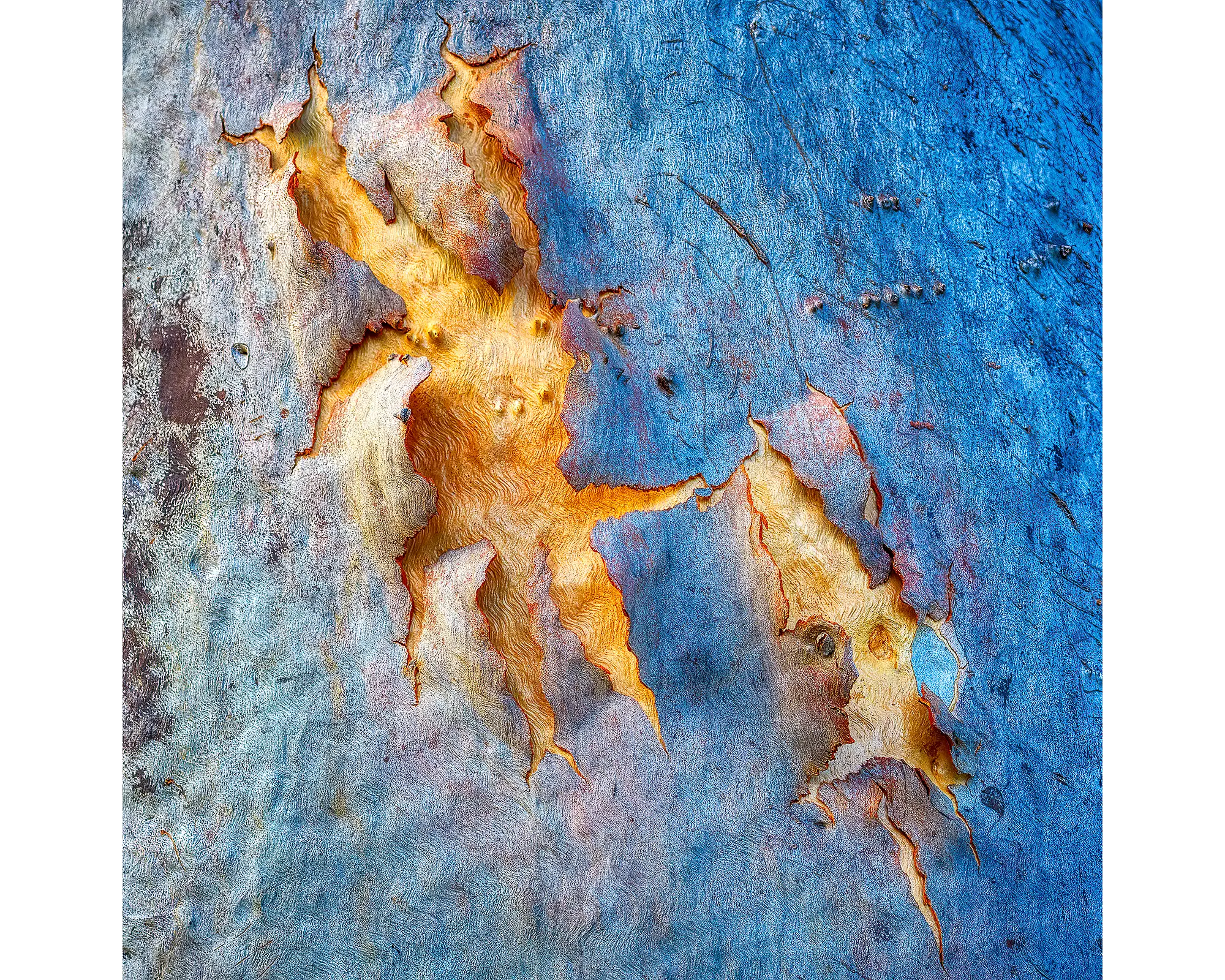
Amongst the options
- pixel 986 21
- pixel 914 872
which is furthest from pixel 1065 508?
pixel 986 21

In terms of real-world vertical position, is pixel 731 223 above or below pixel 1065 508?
above

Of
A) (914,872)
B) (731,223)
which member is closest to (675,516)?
(731,223)

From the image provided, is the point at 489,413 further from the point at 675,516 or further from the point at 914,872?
the point at 914,872

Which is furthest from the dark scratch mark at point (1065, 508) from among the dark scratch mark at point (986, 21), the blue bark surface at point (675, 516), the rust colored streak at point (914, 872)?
the dark scratch mark at point (986, 21)

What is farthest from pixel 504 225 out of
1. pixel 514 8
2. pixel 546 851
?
pixel 546 851

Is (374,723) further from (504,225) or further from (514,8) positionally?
(514,8)

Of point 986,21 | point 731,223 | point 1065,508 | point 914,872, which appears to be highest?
point 986,21

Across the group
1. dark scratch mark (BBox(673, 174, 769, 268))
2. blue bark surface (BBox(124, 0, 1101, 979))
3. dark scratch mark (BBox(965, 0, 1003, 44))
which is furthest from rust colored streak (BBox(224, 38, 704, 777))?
dark scratch mark (BBox(965, 0, 1003, 44))

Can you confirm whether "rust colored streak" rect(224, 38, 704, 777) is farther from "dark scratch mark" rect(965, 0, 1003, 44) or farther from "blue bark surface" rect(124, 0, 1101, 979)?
"dark scratch mark" rect(965, 0, 1003, 44)
